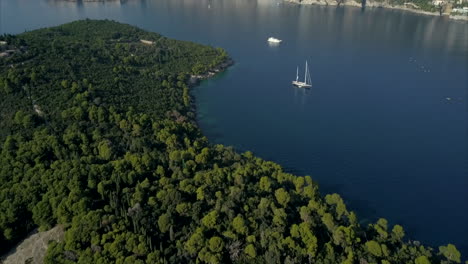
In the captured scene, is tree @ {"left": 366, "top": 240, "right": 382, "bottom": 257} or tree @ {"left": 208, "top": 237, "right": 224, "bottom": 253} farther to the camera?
tree @ {"left": 366, "top": 240, "right": 382, "bottom": 257}

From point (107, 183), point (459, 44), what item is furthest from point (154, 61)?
point (459, 44)

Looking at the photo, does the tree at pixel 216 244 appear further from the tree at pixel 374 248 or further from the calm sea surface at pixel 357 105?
the calm sea surface at pixel 357 105

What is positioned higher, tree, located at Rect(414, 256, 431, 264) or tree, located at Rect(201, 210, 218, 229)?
tree, located at Rect(201, 210, 218, 229)

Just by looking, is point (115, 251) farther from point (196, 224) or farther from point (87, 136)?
point (87, 136)

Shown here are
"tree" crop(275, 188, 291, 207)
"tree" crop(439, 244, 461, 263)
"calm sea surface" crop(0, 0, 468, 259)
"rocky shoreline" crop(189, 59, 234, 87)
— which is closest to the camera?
"tree" crop(439, 244, 461, 263)

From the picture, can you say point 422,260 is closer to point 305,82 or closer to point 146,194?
point 146,194

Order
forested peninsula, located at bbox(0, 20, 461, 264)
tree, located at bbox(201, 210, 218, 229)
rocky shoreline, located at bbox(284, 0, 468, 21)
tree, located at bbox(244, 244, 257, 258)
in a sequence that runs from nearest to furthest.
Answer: tree, located at bbox(244, 244, 257, 258) → forested peninsula, located at bbox(0, 20, 461, 264) → tree, located at bbox(201, 210, 218, 229) → rocky shoreline, located at bbox(284, 0, 468, 21)

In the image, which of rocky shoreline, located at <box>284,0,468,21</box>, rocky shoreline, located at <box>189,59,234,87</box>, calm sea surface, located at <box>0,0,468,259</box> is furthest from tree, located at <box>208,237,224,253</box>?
rocky shoreline, located at <box>284,0,468,21</box>

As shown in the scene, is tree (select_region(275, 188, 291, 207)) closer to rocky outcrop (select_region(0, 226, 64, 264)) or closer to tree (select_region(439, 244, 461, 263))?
tree (select_region(439, 244, 461, 263))
